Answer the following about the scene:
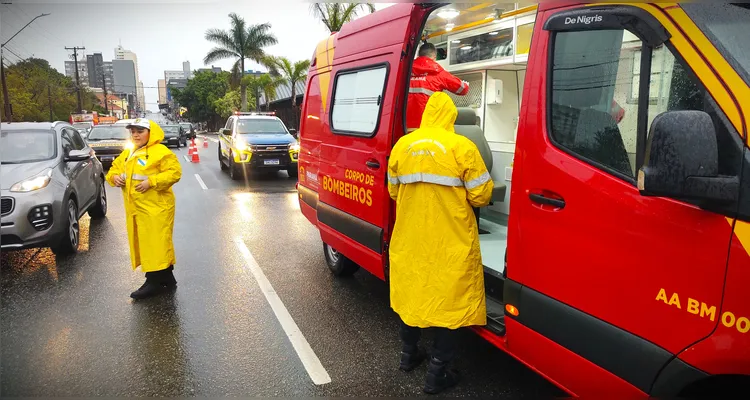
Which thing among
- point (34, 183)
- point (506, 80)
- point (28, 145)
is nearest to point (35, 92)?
point (28, 145)

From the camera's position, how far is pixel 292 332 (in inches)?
156

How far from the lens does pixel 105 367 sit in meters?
3.43

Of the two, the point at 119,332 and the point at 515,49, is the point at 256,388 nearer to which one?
the point at 119,332

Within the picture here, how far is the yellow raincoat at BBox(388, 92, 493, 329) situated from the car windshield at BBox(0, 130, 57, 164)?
17.9ft

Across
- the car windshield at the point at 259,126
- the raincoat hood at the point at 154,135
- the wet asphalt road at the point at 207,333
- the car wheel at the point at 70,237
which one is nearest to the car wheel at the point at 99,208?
the wet asphalt road at the point at 207,333

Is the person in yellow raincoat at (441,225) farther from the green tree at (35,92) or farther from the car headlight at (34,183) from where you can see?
the green tree at (35,92)

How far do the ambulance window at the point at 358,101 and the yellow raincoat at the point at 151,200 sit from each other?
1585mm

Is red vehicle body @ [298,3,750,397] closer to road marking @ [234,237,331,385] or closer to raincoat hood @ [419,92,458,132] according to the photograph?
raincoat hood @ [419,92,458,132]

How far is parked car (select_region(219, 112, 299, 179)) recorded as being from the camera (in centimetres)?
1320

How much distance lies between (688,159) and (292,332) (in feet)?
10.2

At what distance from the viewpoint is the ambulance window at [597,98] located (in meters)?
2.04

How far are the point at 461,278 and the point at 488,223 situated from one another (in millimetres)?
2282

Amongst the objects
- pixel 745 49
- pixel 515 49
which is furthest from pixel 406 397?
pixel 515 49

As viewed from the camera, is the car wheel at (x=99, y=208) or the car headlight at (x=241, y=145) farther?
the car headlight at (x=241, y=145)
